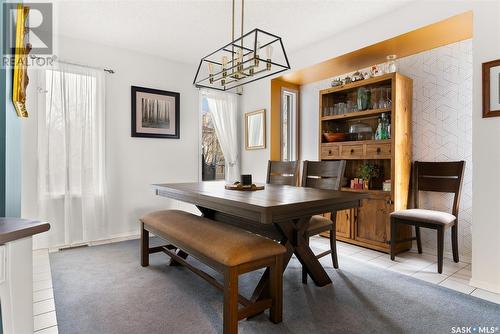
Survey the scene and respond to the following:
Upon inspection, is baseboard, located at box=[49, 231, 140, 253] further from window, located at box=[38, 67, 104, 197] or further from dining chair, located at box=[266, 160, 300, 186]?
dining chair, located at box=[266, 160, 300, 186]

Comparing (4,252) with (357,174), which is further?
(357,174)

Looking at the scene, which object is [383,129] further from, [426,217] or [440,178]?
[426,217]

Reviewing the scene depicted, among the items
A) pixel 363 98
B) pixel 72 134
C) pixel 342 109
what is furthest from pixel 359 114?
pixel 72 134

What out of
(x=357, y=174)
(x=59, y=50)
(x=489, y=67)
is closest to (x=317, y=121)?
(x=357, y=174)

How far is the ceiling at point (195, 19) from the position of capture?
2.71 m

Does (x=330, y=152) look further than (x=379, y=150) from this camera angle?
Yes

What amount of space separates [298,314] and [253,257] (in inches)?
22.6

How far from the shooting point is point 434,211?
2.96 metres

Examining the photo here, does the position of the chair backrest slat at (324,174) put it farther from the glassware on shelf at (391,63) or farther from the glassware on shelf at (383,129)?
the glassware on shelf at (391,63)

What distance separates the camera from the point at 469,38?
111 inches

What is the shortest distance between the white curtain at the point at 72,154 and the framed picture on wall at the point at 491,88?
397 cm

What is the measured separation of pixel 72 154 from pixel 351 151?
11.2ft

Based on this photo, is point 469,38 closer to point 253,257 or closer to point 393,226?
point 393,226

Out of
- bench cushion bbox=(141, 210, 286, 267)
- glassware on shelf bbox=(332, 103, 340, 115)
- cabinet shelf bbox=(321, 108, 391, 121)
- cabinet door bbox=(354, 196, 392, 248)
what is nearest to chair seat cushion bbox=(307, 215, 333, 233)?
bench cushion bbox=(141, 210, 286, 267)
